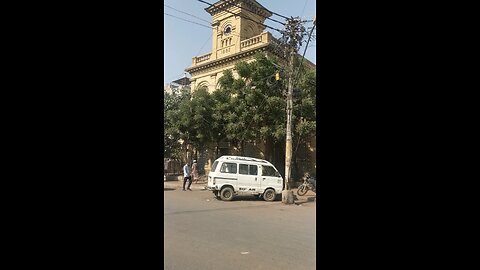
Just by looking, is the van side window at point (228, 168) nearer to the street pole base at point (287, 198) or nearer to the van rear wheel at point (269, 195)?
the van rear wheel at point (269, 195)

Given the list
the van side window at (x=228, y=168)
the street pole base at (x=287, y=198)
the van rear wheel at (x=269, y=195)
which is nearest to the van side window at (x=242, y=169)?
the van side window at (x=228, y=168)

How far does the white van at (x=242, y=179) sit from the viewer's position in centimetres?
1011

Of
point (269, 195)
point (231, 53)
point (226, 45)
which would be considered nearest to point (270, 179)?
point (269, 195)

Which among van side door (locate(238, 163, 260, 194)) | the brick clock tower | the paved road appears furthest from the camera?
the brick clock tower

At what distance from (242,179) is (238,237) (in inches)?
200

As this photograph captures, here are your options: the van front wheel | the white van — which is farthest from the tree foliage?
the van front wheel

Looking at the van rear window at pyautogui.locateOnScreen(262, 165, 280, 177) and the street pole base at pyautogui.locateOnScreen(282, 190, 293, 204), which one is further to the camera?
the van rear window at pyautogui.locateOnScreen(262, 165, 280, 177)

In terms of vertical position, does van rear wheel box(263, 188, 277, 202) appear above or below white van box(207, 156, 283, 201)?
below

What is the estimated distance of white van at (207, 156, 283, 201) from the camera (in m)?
10.1

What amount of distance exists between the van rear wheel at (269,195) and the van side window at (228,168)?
1.14 m

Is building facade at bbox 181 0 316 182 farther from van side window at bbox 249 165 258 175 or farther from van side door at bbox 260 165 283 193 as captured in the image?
van side window at bbox 249 165 258 175
